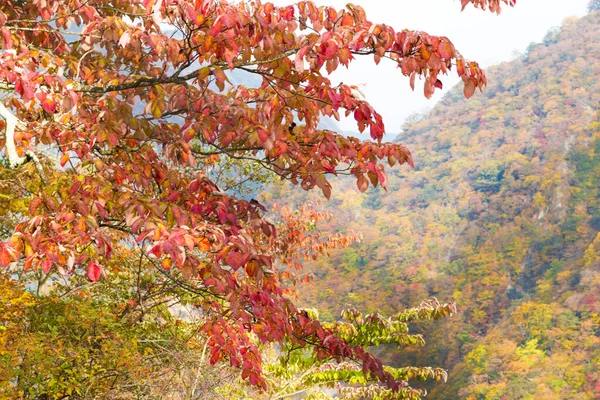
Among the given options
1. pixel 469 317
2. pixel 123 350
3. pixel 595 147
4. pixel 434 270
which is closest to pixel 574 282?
pixel 469 317

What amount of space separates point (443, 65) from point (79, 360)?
3.91m

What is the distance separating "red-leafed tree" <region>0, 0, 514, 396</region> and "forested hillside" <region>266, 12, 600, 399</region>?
2941 cm

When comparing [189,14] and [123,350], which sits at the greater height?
[189,14]

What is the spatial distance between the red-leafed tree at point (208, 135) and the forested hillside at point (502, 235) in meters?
29.4

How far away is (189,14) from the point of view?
2.54 meters

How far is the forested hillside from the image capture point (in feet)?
104

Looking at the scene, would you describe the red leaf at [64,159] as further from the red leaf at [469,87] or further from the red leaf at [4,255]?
the red leaf at [469,87]

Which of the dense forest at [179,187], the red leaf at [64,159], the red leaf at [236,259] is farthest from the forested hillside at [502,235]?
the red leaf at [64,159]

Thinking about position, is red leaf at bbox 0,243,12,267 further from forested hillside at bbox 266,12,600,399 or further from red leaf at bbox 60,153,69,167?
forested hillside at bbox 266,12,600,399

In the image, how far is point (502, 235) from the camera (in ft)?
134

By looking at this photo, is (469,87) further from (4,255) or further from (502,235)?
(502,235)

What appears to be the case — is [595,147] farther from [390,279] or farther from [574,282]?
[390,279]

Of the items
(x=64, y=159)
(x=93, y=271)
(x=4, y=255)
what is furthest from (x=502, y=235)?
(x=4, y=255)

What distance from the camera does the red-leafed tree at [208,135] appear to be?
242cm
